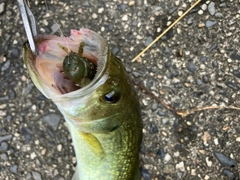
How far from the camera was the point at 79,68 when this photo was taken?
1800 mm

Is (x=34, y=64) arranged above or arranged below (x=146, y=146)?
above

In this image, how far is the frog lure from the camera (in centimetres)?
179

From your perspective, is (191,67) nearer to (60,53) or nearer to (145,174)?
(145,174)

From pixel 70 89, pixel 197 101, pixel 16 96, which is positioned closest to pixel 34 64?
pixel 70 89

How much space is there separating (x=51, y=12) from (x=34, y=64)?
123cm

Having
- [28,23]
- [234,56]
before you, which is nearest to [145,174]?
[234,56]

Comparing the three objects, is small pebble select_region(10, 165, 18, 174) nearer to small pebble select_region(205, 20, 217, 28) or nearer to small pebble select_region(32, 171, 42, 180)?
small pebble select_region(32, 171, 42, 180)

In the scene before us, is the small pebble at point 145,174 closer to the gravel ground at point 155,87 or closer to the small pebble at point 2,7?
the gravel ground at point 155,87

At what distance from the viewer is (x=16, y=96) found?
9.57ft

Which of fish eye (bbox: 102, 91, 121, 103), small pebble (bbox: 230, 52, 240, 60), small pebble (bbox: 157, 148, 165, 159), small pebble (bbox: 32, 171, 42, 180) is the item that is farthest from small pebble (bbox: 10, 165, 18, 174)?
small pebble (bbox: 230, 52, 240, 60)

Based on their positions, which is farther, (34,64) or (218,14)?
(218,14)

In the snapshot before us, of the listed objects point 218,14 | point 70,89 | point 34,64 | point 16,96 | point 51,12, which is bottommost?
point 16,96

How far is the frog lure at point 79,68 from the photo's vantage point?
5.88 feet

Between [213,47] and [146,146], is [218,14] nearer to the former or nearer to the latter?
[213,47]
